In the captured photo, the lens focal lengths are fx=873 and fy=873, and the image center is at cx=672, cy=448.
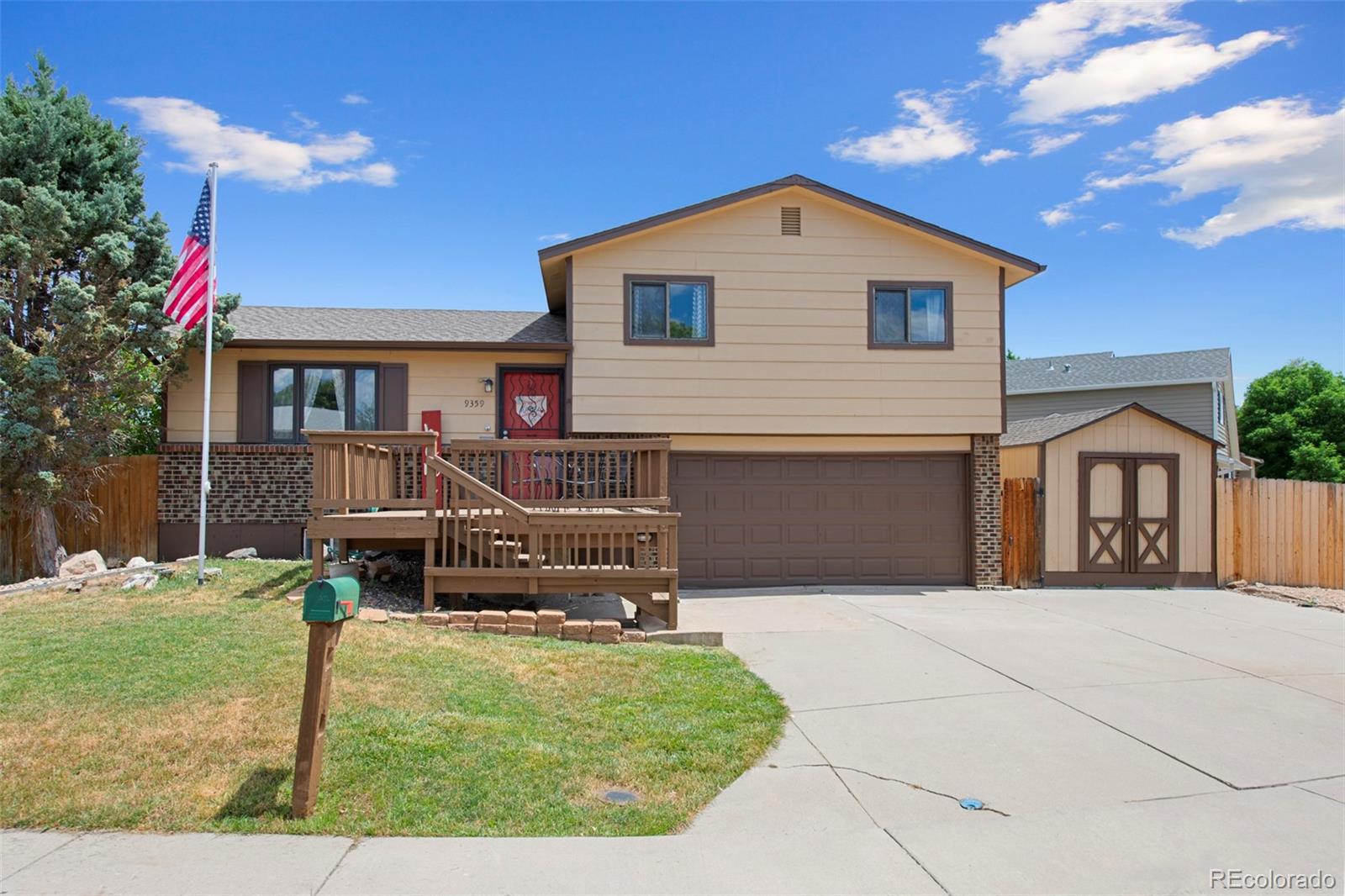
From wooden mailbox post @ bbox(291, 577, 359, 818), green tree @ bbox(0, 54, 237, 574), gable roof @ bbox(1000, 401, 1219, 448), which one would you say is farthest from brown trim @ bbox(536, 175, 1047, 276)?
wooden mailbox post @ bbox(291, 577, 359, 818)

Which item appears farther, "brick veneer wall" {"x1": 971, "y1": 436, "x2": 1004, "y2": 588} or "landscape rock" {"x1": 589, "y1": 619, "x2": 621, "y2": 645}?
"brick veneer wall" {"x1": 971, "y1": 436, "x2": 1004, "y2": 588}

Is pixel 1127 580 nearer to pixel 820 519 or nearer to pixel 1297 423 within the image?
pixel 820 519

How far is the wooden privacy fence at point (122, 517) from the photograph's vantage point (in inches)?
503

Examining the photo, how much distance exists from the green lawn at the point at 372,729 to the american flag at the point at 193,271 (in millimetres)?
4522

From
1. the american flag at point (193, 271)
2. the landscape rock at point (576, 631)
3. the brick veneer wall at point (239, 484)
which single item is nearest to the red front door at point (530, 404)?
the brick veneer wall at point (239, 484)

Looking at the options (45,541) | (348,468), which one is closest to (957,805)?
(348,468)

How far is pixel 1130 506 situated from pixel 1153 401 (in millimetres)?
14193

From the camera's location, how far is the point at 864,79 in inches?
529

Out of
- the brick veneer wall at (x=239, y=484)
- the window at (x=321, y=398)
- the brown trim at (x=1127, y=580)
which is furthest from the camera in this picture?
the brown trim at (x=1127, y=580)

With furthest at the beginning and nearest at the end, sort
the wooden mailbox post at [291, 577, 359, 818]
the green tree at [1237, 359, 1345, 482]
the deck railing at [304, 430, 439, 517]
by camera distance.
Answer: the green tree at [1237, 359, 1345, 482]
the deck railing at [304, 430, 439, 517]
the wooden mailbox post at [291, 577, 359, 818]

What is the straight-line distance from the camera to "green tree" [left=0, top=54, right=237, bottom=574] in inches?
449

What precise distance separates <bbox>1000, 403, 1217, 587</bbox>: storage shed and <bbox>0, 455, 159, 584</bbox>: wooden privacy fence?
13820 mm

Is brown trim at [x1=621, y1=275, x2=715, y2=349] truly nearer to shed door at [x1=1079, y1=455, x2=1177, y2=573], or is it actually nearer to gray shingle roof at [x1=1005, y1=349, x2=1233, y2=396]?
shed door at [x1=1079, y1=455, x2=1177, y2=573]

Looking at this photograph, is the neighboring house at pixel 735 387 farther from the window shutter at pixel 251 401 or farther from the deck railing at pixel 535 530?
the deck railing at pixel 535 530
